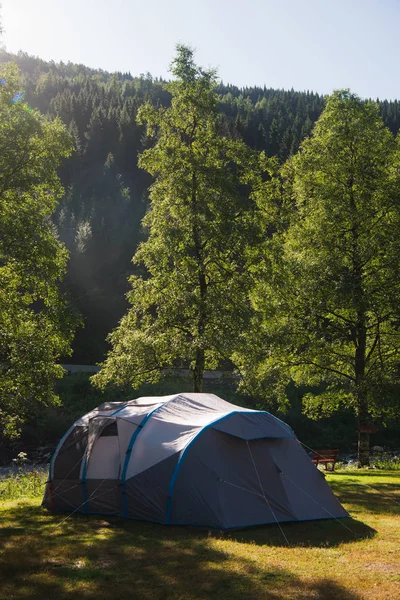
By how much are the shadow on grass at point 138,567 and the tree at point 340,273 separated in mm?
9330

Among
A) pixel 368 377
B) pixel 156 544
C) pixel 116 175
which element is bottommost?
pixel 156 544

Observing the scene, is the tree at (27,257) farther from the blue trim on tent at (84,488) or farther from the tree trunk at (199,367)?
the tree trunk at (199,367)

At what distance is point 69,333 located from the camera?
15336mm

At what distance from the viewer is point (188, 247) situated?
17719 millimetres

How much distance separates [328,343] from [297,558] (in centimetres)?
1230

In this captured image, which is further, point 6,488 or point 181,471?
point 6,488

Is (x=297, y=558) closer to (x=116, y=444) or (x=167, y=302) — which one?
(x=116, y=444)

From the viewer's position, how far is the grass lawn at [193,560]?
21.7 feet

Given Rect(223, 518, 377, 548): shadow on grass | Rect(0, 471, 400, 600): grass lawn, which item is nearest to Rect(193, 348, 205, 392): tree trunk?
Rect(0, 471, 400, 600): grass lawn

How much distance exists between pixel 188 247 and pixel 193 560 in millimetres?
11078

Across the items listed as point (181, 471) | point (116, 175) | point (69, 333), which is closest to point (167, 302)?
point (69, 333)

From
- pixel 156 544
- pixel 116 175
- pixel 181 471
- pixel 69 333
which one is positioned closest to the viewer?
pixel 156 544

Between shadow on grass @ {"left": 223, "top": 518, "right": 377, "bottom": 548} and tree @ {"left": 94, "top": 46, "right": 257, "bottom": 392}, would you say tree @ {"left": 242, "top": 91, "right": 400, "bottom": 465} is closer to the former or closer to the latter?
tree @ {"left": 94, "top": 46, "right": 257, "bottom": 392}

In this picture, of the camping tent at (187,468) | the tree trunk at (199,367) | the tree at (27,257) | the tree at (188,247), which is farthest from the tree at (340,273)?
the camping tent at (187,468)
